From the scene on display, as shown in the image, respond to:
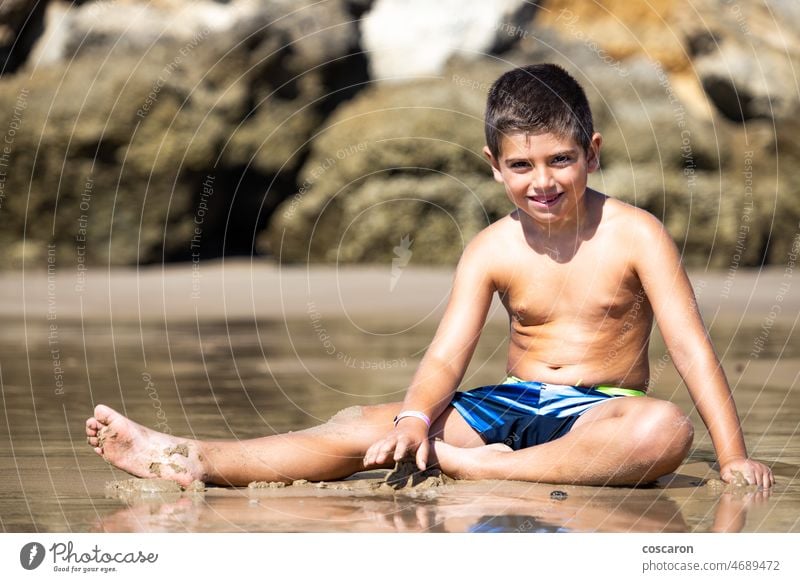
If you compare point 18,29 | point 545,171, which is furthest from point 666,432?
point 18,29

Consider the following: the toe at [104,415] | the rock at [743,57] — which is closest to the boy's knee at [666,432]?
the toe at [104,415]

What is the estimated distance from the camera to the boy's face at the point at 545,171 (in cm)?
344

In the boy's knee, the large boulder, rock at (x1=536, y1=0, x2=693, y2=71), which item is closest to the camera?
the boy's knee

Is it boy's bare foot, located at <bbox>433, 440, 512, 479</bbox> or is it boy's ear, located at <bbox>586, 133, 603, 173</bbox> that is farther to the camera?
boy's ear, located at <bbox>586, 133, 603, 173</bbox>

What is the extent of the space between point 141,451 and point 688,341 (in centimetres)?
146

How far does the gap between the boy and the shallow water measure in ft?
0.35

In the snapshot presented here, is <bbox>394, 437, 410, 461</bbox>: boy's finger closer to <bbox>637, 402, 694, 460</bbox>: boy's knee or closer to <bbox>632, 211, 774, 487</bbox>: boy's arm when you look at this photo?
<bbox>637, 402, 694, 460</bbox>: boy's knee

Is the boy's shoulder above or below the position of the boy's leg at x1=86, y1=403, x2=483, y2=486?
above

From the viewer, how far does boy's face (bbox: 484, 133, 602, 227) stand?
3438mm

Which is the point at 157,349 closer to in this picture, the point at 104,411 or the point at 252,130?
the point at 104,411

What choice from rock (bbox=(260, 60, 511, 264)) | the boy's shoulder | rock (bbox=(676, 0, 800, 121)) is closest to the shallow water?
the boy's shoulder

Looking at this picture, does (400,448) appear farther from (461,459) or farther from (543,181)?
(543,181)

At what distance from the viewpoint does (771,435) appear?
13.5 ft
